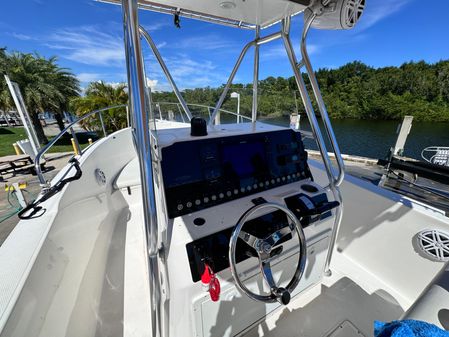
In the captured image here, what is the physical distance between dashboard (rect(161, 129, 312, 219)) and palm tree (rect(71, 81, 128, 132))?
Answer: 9043 millimetres

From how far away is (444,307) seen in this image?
521 millimetres

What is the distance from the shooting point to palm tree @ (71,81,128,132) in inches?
354

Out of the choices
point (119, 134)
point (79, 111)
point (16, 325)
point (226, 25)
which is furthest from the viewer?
point (79, 111)

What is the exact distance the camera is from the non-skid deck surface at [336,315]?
3.86 feet

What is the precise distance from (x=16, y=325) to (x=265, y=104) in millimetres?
1919

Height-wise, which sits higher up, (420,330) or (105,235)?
(420,330)

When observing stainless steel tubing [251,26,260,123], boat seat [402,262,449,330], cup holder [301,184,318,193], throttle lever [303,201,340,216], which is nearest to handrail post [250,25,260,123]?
stainless steel tubing [251,26,260,123]

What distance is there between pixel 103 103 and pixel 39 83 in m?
2.96

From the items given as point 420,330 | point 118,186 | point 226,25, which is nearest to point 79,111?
point 118,186

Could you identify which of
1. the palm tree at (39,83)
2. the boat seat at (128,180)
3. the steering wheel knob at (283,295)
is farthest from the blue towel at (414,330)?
the palm tree at (39,83)

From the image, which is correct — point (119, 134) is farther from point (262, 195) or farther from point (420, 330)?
point (420, 330)

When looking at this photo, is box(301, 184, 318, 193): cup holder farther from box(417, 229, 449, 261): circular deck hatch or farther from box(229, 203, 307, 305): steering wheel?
box(417, 229, 449, 261): circular deck hatch

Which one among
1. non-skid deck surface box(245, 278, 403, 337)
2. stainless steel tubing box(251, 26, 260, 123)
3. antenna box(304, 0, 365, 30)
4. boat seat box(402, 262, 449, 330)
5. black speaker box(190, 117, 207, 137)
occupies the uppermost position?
antenna box(304, 0, 365, 30)

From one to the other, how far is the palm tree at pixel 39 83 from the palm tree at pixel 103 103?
3.30 ft
